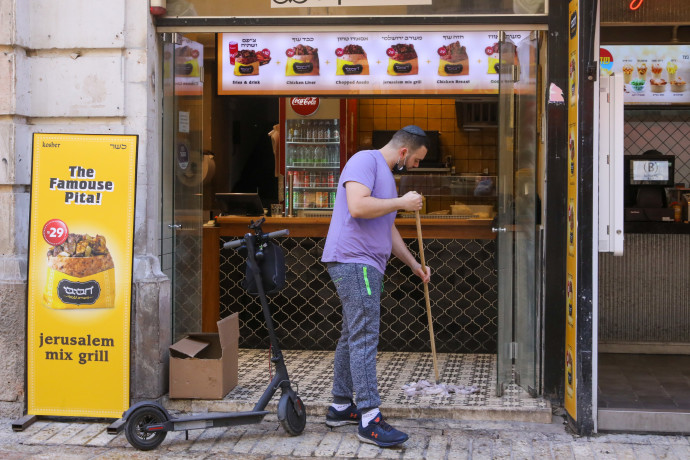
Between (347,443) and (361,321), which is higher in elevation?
(361,321)

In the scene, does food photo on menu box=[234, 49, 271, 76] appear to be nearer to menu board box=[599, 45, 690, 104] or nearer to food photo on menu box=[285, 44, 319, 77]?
food photo on menu box=[285, 44, 319, 77]

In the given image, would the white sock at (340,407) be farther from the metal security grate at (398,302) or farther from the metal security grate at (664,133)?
the metal security grate at (664,133)

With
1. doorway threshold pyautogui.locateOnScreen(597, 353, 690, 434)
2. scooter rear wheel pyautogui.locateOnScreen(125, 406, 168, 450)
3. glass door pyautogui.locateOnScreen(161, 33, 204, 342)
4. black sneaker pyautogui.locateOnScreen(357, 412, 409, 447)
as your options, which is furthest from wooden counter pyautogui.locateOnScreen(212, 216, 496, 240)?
scooter rear wheel pyautogui.locateOnScreen(125, 406, 168, 450)

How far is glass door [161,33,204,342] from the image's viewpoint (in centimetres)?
614

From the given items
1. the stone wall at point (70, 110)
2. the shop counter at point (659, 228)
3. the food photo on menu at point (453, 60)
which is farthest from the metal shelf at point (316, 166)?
the stone wall at point (70, 110)

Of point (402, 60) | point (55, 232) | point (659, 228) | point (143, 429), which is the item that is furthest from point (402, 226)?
point (143, 429)

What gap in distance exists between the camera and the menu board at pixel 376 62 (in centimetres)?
750

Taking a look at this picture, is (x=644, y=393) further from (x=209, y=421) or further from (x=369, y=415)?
(x=209, y=421)

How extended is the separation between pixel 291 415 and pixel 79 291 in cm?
155

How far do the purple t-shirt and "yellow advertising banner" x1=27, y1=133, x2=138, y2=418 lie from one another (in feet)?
4.40

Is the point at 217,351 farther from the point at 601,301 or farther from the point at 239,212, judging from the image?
the point at 601,301

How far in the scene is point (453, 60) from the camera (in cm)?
754

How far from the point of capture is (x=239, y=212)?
8.12m

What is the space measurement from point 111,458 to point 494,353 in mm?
3665
